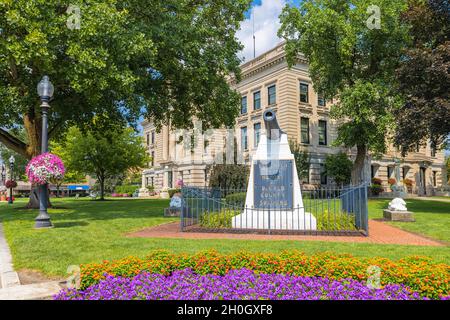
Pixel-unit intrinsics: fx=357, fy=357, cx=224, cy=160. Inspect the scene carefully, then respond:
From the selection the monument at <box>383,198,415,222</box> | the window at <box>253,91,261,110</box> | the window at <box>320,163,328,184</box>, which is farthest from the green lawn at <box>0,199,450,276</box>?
the window at <box>253,91,261,110</box>

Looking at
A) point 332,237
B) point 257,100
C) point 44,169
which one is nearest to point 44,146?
point 44,169

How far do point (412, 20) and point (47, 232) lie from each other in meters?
22.2

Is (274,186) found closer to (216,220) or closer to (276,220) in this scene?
Result: (276,220)

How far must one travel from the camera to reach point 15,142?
20.0 m

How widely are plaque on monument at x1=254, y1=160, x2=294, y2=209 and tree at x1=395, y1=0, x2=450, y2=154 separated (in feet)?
33.2

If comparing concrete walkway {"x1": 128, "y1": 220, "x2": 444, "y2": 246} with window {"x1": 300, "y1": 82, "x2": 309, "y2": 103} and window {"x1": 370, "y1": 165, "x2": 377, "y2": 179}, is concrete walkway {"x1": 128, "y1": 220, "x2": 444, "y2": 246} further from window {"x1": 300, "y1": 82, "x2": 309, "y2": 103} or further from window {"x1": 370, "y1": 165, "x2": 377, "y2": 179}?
window {"x1": 370, "y1": 165, "x2": 377, "y2": 179}

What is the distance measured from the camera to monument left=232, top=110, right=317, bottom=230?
35.9 feet

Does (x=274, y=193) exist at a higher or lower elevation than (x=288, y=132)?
lower

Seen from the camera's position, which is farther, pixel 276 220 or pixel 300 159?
pixel 300 159

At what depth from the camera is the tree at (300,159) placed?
32.8 m

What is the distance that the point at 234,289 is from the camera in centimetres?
413

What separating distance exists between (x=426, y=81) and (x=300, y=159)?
50.6 ft

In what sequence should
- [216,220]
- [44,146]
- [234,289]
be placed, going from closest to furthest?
[234,289]
[216,220]
[44,146]
